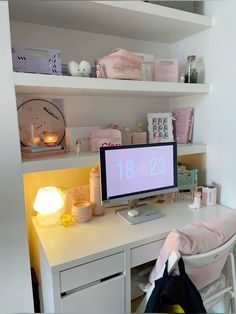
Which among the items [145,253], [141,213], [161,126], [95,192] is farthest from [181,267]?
[161,126]

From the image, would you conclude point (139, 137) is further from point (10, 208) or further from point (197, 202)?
point (10, 208)

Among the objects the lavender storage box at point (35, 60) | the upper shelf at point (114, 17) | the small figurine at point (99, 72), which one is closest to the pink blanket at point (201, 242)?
the small figurine at point (99, 72)

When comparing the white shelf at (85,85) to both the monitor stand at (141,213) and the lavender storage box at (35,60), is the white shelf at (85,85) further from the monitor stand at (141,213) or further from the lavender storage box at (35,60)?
the monitor stand at (141,213)

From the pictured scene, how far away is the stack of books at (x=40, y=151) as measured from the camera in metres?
1.20

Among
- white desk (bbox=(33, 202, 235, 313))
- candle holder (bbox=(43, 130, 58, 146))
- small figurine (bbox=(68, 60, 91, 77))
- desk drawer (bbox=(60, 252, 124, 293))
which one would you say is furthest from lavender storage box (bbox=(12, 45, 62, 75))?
desk drawer (bbox=(60, 252, 124, 293))

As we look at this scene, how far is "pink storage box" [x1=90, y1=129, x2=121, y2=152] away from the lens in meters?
1.40

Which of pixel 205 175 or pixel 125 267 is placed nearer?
pixel 125 267

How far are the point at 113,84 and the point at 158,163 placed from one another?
0.53m

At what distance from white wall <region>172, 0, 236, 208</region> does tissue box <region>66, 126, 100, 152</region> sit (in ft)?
2.55

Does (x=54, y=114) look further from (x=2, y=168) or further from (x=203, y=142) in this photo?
(x=203, y=142)

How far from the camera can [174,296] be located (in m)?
0.83

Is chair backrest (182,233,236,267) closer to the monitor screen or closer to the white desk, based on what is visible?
the white desk

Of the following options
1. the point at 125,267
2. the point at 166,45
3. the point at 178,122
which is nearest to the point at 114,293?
the point at 125,267

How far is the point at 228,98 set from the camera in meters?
1.42
